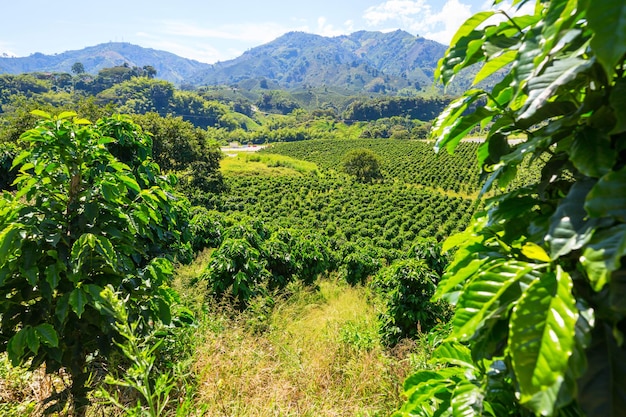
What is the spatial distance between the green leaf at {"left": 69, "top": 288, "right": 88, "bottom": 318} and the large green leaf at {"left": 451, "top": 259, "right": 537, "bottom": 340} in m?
2.41

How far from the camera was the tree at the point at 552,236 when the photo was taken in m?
0.73

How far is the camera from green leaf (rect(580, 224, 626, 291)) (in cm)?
69

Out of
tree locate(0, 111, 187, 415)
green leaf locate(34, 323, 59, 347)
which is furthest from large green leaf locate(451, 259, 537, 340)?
green leaf locate(34, 323, 59, 347)

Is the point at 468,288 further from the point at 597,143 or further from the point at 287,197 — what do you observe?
the point at 287,197

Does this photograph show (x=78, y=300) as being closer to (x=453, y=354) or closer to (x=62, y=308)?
(x=62, y=308)

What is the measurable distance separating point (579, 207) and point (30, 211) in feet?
10.6

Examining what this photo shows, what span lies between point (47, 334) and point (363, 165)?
169 feet

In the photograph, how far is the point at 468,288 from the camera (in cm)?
97

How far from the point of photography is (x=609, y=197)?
77cm

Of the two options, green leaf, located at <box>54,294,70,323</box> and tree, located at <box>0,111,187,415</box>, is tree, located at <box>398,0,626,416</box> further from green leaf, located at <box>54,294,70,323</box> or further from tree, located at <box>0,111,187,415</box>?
green leaf, located at <box>54,294,70,323</box>

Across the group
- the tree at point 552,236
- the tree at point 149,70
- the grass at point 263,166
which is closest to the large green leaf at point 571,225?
the tree at point 552,236

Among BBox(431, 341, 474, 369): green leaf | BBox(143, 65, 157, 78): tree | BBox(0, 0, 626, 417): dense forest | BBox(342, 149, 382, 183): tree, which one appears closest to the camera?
BBox(0, 0, 626, 417): dense forest

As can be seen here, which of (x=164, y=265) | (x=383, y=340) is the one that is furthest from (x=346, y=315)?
(x=164, y=265)

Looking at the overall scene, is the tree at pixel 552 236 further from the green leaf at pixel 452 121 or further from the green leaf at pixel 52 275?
the green leaf at pixel 52 275
